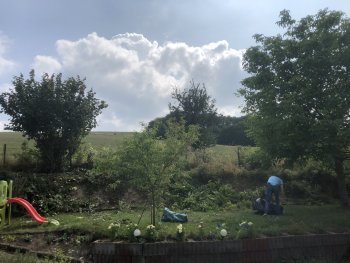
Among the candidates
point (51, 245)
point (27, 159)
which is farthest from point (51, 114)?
point (51, 245)

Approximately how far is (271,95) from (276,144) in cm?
167

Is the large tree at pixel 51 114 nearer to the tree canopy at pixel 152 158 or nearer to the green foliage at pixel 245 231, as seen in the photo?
the tree canopy at pixel 152 158

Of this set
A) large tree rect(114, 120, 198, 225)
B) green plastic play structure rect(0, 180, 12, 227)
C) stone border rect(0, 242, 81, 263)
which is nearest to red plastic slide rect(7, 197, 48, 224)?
green plastic play structure rect(0, 180, 12, 227)

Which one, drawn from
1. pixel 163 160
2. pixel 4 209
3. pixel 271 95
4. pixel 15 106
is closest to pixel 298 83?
pixel 271 95

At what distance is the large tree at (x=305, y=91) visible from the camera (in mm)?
14008

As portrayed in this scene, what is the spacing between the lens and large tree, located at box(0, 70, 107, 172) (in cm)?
1861

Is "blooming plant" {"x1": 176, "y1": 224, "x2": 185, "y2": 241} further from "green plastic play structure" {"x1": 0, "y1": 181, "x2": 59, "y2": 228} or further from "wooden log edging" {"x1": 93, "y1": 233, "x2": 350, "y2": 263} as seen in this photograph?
"green plastic play structure" {"x1": 0, "y1": 181, "x2": 59, "y2": 228}

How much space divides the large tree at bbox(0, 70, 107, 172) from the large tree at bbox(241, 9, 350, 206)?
7922 mm

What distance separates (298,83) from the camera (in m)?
14.4

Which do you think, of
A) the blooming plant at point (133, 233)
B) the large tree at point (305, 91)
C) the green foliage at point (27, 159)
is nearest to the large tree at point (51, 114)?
the green foliage at point (27, 159)

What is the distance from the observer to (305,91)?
14055 mm

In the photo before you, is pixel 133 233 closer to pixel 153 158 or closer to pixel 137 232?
pixel 137 232

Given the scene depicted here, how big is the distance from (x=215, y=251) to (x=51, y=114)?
11709 millimetres

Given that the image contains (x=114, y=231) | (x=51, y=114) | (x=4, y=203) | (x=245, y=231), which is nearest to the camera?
(x=114, y=231)
